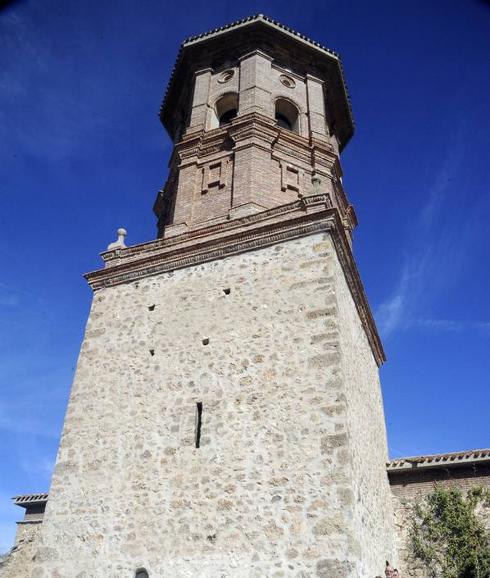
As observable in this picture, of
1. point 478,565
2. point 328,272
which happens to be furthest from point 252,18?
point 478,565

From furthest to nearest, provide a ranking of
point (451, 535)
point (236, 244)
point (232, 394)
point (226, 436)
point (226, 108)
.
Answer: point (226, 108) < point (236, 244) < point (451, 535) < point (232, 394) < point (226, 436)

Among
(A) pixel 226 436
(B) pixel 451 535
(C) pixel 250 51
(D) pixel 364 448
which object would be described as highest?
(C) pixel 250 51

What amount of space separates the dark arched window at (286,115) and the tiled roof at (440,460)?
790 centimetres

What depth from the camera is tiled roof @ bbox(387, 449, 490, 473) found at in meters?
10.1

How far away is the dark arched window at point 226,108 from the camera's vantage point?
13.6 metres

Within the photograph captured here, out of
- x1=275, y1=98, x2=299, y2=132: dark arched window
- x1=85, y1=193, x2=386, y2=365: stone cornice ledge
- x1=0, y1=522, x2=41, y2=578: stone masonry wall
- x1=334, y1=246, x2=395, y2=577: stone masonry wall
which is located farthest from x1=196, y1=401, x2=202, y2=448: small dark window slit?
x1=275, y1=98, x2=299, y2=132: dark arched window

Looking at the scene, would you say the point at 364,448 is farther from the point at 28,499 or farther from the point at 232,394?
the point at 28,499

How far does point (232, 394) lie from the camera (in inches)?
334

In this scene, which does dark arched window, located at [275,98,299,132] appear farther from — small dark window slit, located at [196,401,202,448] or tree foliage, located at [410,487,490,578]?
tree foliage, located at [410,487,490,578]

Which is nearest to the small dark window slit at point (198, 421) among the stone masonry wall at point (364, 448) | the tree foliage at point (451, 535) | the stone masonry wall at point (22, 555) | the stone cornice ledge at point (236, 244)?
the stone masonry wall at point (364, 448)

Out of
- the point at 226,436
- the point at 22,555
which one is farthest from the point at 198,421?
the point at 22,555

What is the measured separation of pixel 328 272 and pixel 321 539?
4.02 metres

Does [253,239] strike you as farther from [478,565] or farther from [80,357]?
[478,565]

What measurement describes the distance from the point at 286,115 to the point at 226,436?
862 centimetres
